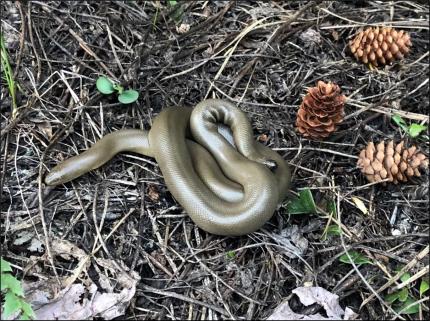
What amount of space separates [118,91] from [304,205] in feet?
4.60

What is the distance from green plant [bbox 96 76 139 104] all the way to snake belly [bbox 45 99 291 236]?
22cm

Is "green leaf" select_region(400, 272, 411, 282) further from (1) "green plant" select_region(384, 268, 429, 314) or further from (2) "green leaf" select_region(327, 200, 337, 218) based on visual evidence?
(2) "green leaf" select_region(327, 200, 337, 218)

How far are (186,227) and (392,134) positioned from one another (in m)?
1.47

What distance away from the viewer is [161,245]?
3115 mm

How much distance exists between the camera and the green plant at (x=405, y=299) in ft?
9.48

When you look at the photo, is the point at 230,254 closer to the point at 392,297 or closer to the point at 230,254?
the point at 230,254

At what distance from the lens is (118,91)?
366 cm

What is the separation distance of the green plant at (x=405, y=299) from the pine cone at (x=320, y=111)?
100 centimetres

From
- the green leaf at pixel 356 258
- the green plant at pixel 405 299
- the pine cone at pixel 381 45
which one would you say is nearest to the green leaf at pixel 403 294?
the green plant at pixel 405 299

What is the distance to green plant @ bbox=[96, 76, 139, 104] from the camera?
11.8ft

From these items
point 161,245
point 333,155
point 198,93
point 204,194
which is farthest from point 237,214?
point 198,93

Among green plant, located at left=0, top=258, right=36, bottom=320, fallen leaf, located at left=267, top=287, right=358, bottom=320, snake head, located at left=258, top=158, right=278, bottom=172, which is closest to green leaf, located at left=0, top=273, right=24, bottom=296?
green plant, located at left=0, top=258, right=36, bottom=320

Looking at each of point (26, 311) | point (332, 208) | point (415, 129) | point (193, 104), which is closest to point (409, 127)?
point (415, 129)

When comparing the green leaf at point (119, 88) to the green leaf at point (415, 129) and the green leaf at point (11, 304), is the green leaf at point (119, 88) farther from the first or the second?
the green leaf at point (415, 129)
